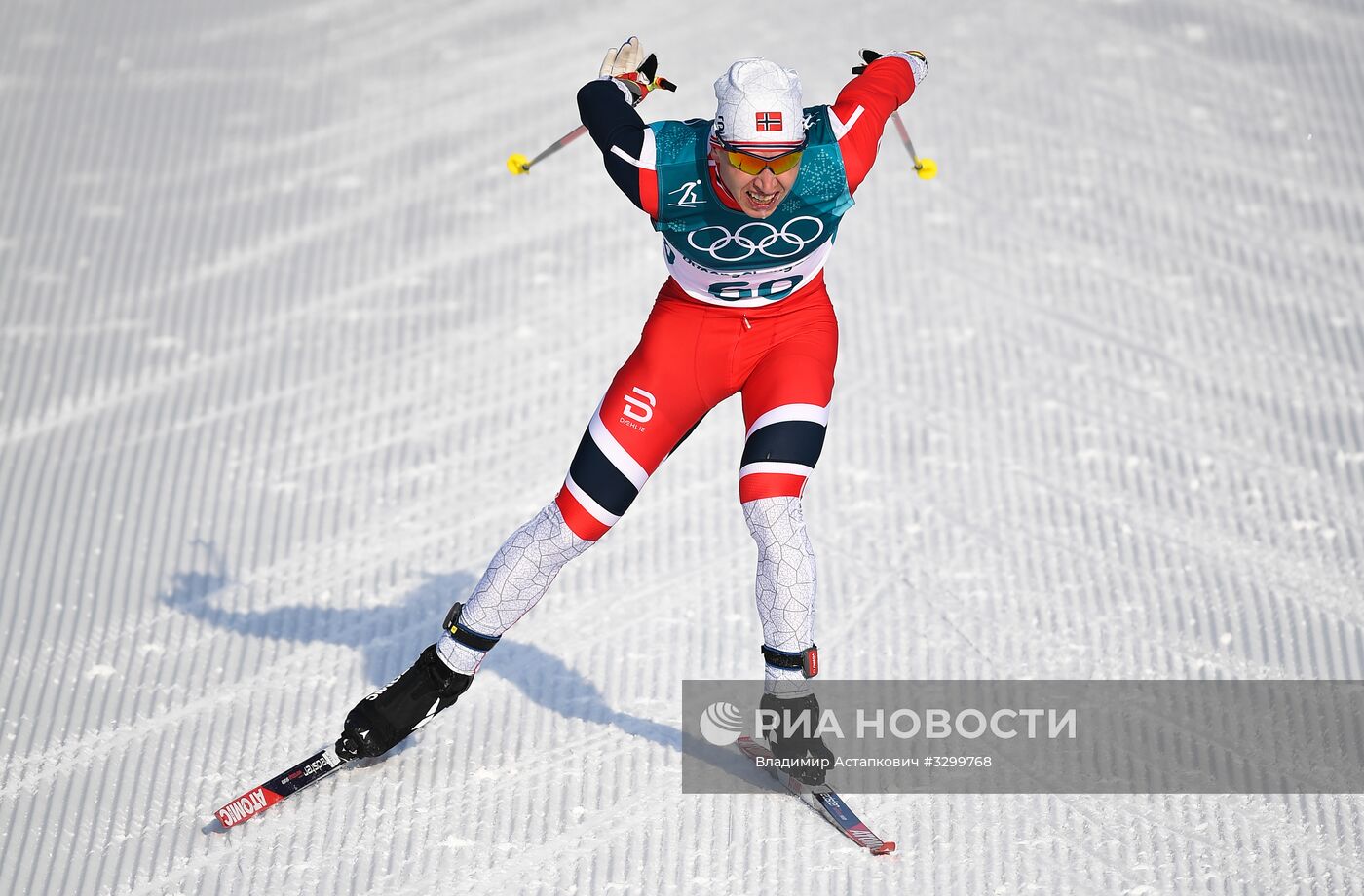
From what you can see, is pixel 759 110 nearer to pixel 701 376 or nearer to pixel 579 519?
pixel 701 376

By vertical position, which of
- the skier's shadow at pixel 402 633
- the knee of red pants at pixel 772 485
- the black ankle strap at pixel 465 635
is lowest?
the skier's shadow at pixel 402 633

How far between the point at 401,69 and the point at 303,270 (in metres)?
1.20

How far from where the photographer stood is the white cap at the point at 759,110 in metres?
2.59

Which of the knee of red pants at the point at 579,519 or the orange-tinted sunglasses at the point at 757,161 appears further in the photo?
the knee of red pants at the point at 579,519

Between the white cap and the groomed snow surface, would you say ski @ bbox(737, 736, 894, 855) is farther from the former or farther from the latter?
the white cap

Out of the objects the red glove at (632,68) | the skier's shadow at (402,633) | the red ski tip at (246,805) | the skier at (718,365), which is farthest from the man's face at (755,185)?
the red ski tip at (246,805)

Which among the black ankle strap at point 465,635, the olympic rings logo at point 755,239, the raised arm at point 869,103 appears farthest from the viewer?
the black ankle strap at point 465,635

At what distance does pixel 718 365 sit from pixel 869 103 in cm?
62

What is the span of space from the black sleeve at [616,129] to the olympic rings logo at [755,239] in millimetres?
139

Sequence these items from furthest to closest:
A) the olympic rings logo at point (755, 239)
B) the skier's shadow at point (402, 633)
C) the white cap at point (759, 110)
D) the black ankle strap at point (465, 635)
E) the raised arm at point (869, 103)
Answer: the skier's shadow at point (402, 633)
the black ankle strap at point (465, 635)
the raised arm at point (869, 103)
the olympic rings logo at point (755, 239)
the white cap at point (759, 110)

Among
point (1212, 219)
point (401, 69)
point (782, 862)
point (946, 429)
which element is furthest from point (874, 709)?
point (401, 69)

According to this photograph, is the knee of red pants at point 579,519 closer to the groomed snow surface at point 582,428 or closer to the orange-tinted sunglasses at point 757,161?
the groomed snow surface at point 582,428

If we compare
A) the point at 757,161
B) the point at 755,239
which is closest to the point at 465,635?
the point at 755,239

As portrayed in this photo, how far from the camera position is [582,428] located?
407 cm
